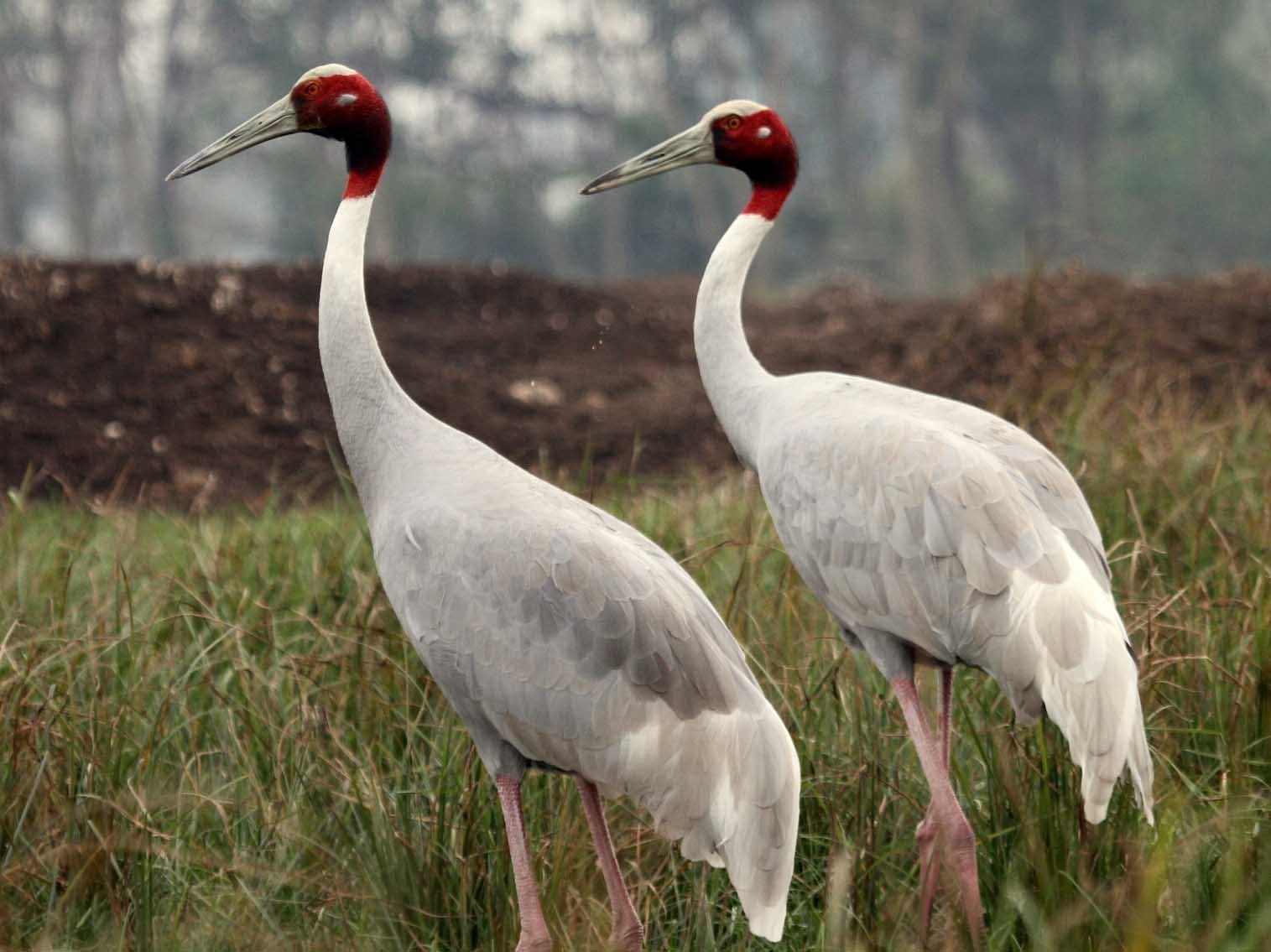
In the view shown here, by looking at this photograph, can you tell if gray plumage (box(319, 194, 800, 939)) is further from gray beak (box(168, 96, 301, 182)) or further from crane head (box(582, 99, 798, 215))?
crane head (box(582, 99, 798, 215))

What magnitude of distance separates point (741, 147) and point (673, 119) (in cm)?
2104

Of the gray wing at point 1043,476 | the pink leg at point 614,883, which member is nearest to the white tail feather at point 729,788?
the pink leg at point 614,883

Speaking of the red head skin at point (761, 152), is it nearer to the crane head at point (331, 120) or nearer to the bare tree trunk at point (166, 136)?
the crane head at point (331, 120)

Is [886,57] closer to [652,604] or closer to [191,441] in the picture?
[191,441]

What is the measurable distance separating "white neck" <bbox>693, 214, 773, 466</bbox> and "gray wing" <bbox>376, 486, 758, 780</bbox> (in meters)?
0.84

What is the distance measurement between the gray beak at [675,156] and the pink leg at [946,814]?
1.51 m

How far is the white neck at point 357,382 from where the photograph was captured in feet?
12.6

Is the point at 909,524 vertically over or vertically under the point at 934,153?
over

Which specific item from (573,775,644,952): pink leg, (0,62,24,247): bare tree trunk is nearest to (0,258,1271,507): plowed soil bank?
(573,775,644,952): pink leg

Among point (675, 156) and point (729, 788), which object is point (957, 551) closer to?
point (729, 788)

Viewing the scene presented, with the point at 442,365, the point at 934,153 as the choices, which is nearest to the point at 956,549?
the point at 442,365

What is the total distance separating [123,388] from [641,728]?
559 centimetres

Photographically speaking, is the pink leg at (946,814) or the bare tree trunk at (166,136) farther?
the bare tree trunk at (166,136)

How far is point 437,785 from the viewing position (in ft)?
12.9
